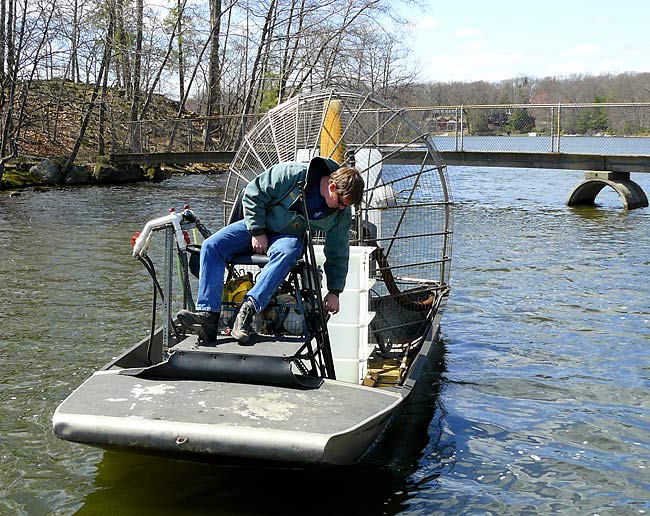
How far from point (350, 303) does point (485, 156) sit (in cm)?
1822

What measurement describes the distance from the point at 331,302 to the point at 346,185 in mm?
840

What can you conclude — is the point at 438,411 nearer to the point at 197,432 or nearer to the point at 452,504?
the point at 452,504

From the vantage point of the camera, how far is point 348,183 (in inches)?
219

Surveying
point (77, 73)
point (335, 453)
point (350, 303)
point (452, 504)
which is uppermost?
point (77, 73)

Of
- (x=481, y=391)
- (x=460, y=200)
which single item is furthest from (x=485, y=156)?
(x=481, y=391)

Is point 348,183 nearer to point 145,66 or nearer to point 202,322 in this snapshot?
point 202,322

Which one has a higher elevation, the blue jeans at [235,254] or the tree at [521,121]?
the tree at [521,121]

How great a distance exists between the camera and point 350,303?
21.1 feet

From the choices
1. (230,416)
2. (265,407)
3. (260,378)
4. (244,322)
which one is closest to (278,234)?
(244,322)

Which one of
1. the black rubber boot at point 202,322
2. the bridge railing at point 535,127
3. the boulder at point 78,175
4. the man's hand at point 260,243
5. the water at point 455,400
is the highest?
the bridge railing at point 535,127

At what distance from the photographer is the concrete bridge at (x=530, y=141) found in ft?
75.0

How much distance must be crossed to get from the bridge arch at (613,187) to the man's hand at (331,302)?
17879 mm

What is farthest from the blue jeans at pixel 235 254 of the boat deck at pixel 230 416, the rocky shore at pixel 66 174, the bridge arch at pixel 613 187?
the rocky shore at pixel 66 174

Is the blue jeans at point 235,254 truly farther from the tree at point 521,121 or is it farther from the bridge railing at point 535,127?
the tree at point 521,121
